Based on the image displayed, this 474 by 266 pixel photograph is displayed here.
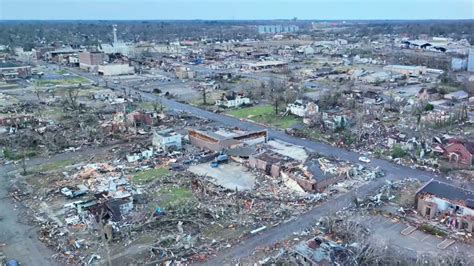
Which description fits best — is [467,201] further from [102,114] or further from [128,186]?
[102,114]

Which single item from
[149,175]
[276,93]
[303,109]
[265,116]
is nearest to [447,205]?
[149,175]

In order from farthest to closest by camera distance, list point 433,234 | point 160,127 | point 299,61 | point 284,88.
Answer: point 299,61 → point 284,88 → point 160,127 → point 433,234

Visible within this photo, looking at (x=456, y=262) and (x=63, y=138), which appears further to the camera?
(x=63, y=138)

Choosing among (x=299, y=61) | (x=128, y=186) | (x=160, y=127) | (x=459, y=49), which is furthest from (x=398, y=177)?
(x=459, y=49)

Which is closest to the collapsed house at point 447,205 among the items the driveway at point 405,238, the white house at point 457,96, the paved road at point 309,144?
the driveway at point 405,238

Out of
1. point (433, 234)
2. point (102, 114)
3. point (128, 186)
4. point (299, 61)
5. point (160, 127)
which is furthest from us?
point (299, 61)

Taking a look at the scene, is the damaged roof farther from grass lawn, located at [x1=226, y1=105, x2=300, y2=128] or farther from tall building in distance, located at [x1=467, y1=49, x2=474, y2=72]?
tall building in distance, located at [x1=467, y1=49, x2=474, y2=72]

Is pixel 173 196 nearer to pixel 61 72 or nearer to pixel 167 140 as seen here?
pixel 167 140
